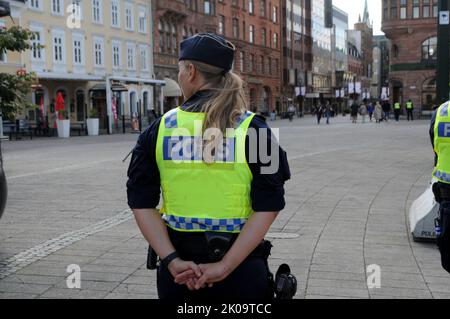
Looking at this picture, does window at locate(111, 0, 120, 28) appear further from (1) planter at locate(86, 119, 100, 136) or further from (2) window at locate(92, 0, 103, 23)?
(1) planter at locate(86, 119, 100, 136)

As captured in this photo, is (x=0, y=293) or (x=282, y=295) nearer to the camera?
(x=282, y=295)

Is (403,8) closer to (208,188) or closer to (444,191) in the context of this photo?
(444,191)

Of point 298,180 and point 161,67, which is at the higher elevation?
point 161,67

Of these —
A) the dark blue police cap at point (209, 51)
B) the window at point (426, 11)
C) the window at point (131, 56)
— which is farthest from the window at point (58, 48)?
the window at point (426, 11)

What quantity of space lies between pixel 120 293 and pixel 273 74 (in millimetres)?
71198

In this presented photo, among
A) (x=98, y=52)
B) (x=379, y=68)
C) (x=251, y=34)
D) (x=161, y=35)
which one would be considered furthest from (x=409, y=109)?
(x=379, y=68)

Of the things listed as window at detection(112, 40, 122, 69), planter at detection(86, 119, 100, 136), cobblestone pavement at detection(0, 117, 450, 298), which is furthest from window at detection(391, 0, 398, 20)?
cobblestone pavement at detection(0, 117, 450, 298)

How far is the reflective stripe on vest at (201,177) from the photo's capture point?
96.2 inches

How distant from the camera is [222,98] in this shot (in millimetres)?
2506

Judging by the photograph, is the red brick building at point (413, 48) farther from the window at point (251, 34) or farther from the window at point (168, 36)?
the window at point (168, 36)

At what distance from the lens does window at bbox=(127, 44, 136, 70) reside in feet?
146
